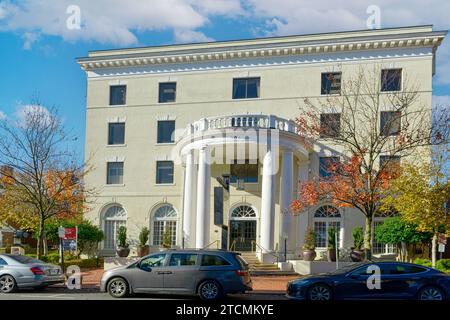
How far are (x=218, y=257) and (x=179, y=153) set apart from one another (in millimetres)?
17737

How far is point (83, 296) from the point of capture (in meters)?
16.6

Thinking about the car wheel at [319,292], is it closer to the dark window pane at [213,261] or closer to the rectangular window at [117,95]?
the dark window pane at [213,261]

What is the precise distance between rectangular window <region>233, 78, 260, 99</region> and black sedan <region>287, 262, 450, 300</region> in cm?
2028

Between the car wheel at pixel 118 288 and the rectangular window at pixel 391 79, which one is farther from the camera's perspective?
the rectangular window at pixel 391 79

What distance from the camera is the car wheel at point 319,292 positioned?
1519 centimetres

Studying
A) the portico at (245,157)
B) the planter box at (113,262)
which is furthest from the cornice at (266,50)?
the planter box at (113,262)

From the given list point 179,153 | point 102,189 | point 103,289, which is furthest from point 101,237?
point 103,289

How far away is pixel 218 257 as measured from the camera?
51.7ft

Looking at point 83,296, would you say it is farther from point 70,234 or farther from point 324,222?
point 324,222

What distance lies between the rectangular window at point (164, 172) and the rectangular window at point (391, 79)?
45.8ft

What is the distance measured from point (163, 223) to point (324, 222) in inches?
403

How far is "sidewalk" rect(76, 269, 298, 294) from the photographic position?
1927 cm

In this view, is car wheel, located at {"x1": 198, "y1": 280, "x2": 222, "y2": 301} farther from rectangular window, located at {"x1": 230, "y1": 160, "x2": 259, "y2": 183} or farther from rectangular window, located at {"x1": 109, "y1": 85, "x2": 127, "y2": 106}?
rectangular window, located at {"x1": 109, "y1": 85, "x2": 127, "y2": 106}
